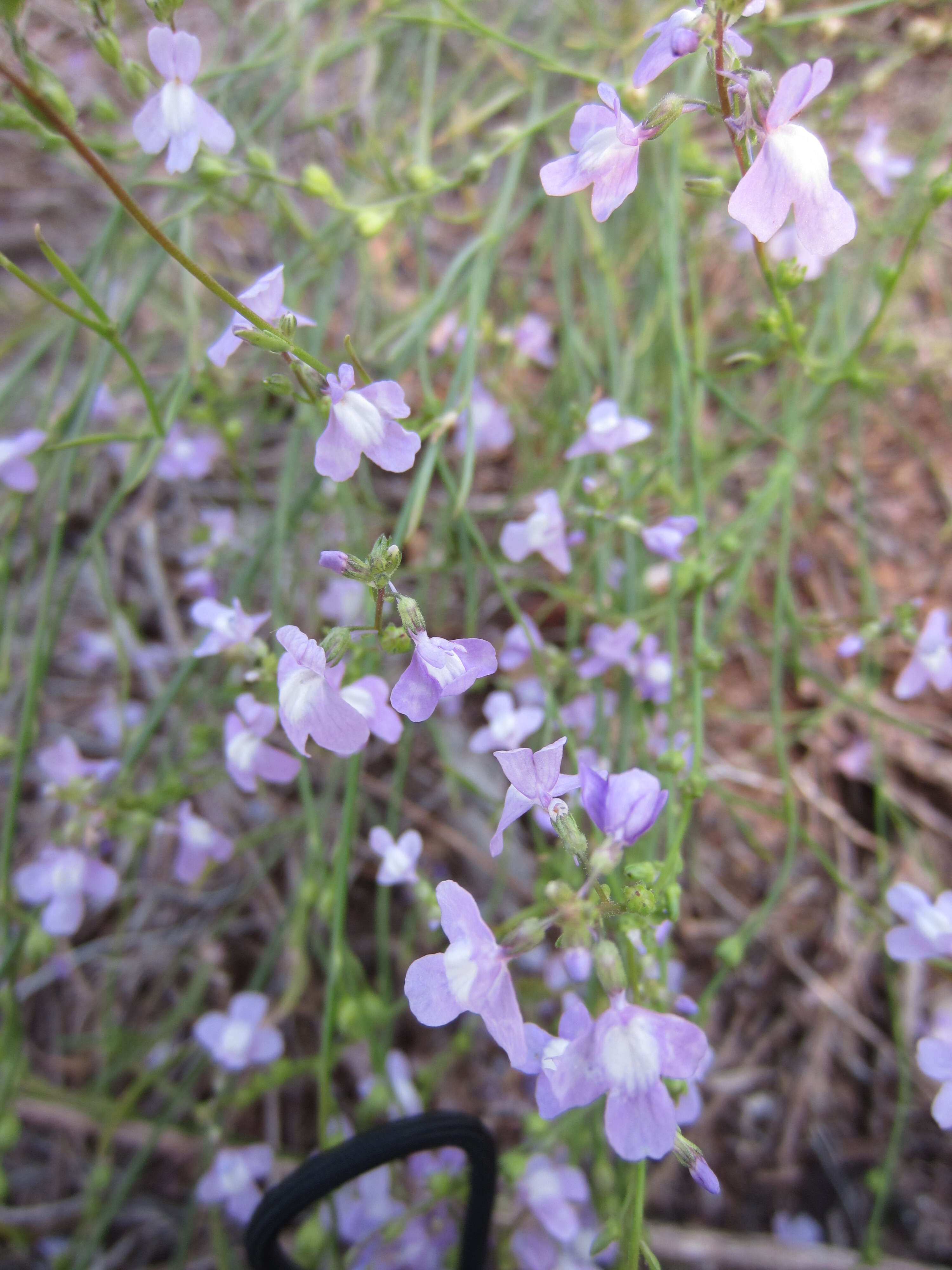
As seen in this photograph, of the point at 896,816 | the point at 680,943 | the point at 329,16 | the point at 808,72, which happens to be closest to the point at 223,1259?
the point at 680,943

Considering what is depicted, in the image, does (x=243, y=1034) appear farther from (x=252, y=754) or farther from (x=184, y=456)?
(x=184, y=456)

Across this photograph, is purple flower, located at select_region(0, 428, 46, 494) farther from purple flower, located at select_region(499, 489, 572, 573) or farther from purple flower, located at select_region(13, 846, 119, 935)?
purple flower, located at select_region(499, 489, 572, 573)

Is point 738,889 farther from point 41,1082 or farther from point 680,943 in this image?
point 41,1082

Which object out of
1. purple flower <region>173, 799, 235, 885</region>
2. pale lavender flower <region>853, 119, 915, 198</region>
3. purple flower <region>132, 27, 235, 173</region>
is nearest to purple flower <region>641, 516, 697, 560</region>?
purple flower <region>132, 27, 235, 173</region>

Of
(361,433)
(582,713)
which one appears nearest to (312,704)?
(361,433)

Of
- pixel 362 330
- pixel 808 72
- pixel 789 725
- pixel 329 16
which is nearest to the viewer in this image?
pixel 808 72

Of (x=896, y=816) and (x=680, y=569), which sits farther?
(x=896, y=816)
